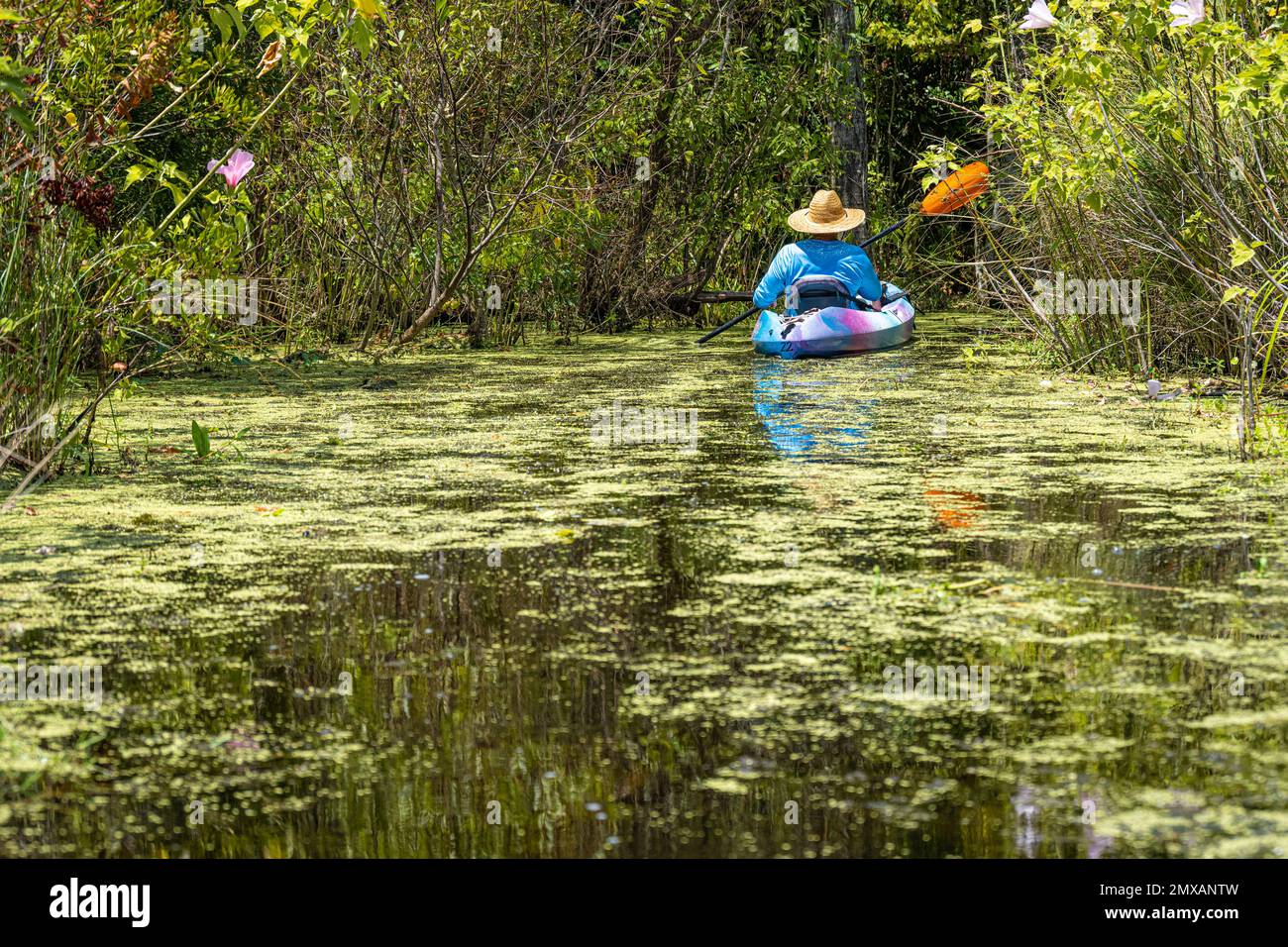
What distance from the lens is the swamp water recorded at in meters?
2.42

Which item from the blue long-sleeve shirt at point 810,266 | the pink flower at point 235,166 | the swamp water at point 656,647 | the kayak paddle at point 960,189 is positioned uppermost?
the kayak paddle at point 960,189

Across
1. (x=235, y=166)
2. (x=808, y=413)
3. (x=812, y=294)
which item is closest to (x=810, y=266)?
(x=812, y=294)

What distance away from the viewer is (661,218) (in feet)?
40.4

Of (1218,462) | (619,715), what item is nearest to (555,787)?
(619,715)

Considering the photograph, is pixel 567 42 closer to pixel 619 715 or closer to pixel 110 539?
pixel 110 539

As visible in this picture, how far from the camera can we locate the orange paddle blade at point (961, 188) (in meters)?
9.30

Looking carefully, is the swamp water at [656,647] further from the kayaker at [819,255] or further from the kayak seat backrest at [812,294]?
the kayaker at [819,255]

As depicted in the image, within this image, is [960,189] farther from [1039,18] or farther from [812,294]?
[1039,18]

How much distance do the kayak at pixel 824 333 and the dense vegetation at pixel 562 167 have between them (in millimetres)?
477

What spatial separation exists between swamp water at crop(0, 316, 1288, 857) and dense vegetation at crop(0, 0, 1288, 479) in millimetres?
634

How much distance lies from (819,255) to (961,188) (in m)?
1.26

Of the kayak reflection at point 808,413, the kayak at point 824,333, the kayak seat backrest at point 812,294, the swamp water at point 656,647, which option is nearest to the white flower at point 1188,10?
the swamp water at point 656,647

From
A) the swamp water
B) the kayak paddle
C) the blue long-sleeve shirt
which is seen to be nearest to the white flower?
the swamp water
